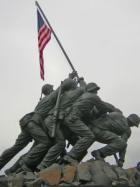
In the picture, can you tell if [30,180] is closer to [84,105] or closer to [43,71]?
[84,105]

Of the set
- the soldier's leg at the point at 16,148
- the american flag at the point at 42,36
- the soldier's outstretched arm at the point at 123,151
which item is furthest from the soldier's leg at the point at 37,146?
the american flag at the point at 42,36

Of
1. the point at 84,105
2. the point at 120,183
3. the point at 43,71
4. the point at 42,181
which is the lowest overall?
the point at 120,183

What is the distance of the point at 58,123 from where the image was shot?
1491 cm

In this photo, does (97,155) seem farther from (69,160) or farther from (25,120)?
(25,120)

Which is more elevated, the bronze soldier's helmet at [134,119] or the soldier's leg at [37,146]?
the soldier's leg at [37,146]

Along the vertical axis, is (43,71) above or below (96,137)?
above

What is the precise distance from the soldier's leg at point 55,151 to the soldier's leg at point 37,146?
27 centimetres

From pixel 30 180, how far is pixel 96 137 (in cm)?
223

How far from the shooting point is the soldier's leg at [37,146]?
1491 cm

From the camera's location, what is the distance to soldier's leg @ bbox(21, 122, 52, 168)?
48.9ft

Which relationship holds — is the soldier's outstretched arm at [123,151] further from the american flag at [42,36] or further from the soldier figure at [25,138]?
the american flag at [42,36]

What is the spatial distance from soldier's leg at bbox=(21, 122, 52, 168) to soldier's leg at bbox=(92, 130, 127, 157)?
1319 mm

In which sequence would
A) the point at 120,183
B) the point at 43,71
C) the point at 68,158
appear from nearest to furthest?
the point at 120,183 < the point at 68,158 < the point at 43,71

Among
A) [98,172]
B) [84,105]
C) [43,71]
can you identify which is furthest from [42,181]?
[43,71]
